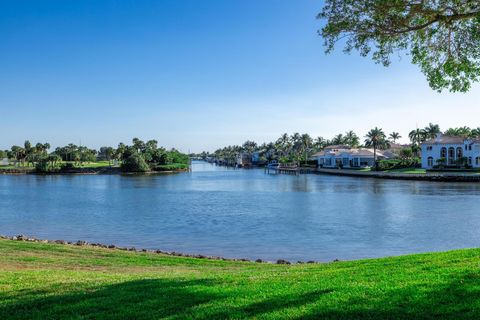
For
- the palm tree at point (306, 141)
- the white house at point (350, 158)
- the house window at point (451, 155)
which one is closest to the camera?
the house window at point (451, 155)

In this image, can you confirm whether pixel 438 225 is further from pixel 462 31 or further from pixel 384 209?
pixel 462 31

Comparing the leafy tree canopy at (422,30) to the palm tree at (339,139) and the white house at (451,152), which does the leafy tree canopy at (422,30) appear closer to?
the white house at (451,152)

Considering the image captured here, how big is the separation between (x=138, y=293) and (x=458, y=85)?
10.5 m

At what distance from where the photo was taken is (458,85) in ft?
41.5

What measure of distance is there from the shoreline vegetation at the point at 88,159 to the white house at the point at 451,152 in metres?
86.6

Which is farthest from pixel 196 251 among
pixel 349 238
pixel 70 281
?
pixel 70 281

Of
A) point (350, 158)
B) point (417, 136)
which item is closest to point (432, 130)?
point (417, 136)

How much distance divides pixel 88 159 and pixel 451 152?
152 m

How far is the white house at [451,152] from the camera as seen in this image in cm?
9781

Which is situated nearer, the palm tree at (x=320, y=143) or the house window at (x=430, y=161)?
the house window at (x=430, y=161)

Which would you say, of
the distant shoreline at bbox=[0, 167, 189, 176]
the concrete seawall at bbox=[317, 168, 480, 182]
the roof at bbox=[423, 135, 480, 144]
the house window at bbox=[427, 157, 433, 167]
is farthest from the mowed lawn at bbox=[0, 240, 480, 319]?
the distant shoreline at bbox=[0, 167, 189, 176]

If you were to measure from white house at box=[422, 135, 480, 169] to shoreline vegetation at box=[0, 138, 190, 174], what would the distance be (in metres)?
86.6

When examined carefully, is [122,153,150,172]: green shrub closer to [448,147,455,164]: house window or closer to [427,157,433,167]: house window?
[427,157,433,167]: house window

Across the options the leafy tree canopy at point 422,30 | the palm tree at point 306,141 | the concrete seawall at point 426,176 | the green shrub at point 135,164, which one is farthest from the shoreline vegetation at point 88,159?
the leafy tree canopy at point 422,30
